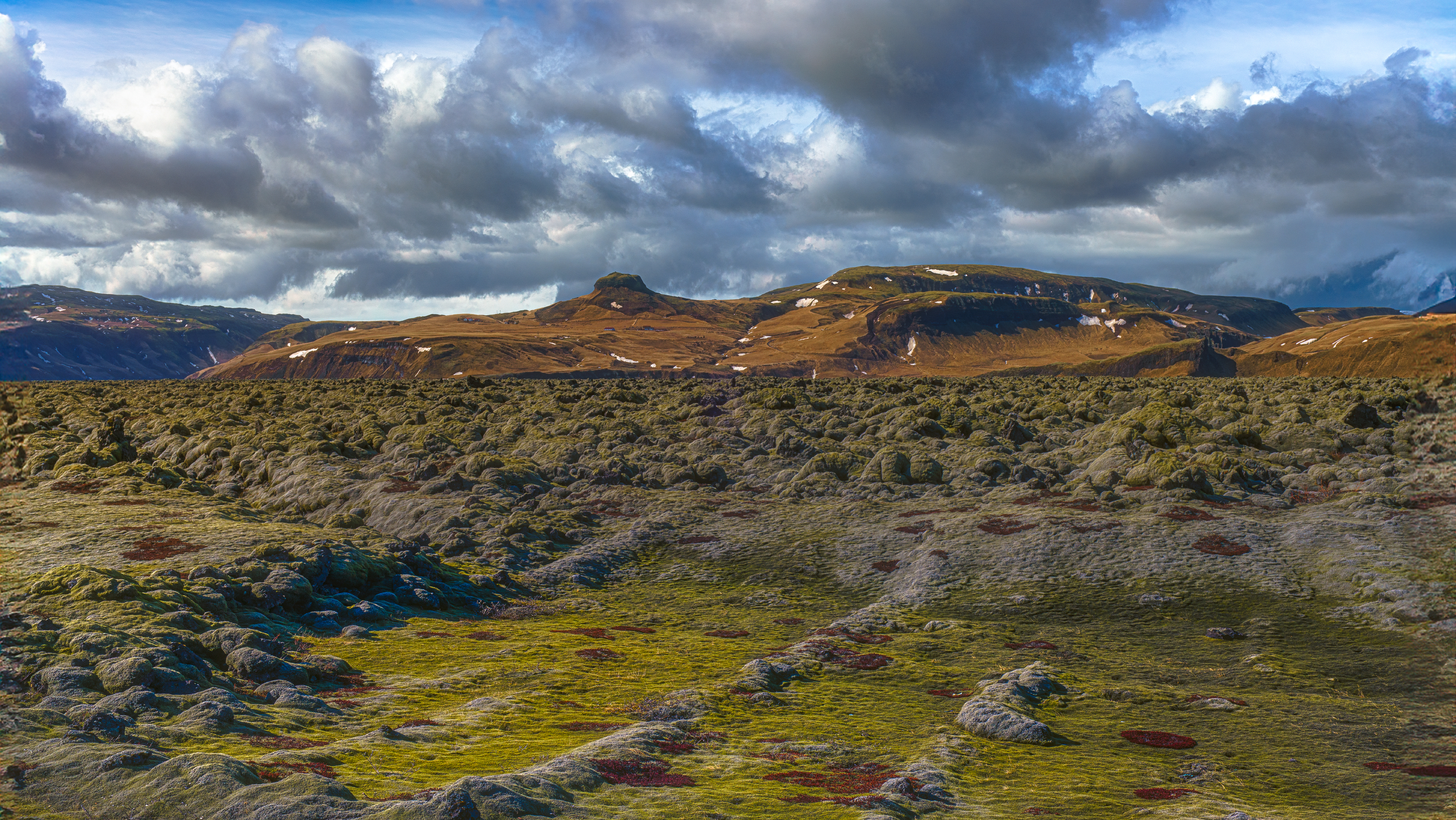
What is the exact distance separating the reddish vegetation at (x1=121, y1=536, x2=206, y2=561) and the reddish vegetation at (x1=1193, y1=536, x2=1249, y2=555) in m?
31.2

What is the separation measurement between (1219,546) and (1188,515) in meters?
3.14

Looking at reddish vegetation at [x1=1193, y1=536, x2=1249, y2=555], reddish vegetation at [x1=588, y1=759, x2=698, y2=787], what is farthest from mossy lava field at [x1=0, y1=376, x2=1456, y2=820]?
reddish vegetation at [x1=1193, y1=536, x2=1249, y2=555]

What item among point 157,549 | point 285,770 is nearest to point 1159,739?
point 285,770

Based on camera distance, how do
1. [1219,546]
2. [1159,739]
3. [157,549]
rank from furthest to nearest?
[1219,546], [157,549], [1159,739]

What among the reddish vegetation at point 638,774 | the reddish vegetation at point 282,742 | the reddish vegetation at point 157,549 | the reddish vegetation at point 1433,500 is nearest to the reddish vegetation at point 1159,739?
the reddish vegetation at point 638,774

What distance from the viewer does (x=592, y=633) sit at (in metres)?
23.9

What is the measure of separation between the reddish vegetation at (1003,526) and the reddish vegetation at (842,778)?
1843 centimetres

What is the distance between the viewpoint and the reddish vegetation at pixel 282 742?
514 inches

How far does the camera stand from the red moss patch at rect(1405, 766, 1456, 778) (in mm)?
13617

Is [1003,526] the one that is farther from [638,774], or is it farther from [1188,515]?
[638,774]

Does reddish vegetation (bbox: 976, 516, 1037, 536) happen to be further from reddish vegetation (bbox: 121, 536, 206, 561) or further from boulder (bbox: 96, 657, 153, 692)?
reddish vegetation (bbox: 121, 536, 206, 561)

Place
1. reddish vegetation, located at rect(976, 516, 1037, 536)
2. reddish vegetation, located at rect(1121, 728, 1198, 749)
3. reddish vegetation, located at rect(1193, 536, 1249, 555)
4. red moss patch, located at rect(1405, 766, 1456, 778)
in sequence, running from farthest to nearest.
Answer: reddish vegetation, located at rect(976, 516, 1037, 536) → reddish vegetation, located at rect(1193, 536, 1249, 555) → reddish vegetation, located at rect(1121, 728, 1198, 749) → red moss patch, located at rect(1405, 766, 1456, 778)

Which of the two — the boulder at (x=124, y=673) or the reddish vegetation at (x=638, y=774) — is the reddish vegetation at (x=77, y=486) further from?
the reddish vegetation at (x=638, y=774)

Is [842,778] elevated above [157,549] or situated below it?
below
